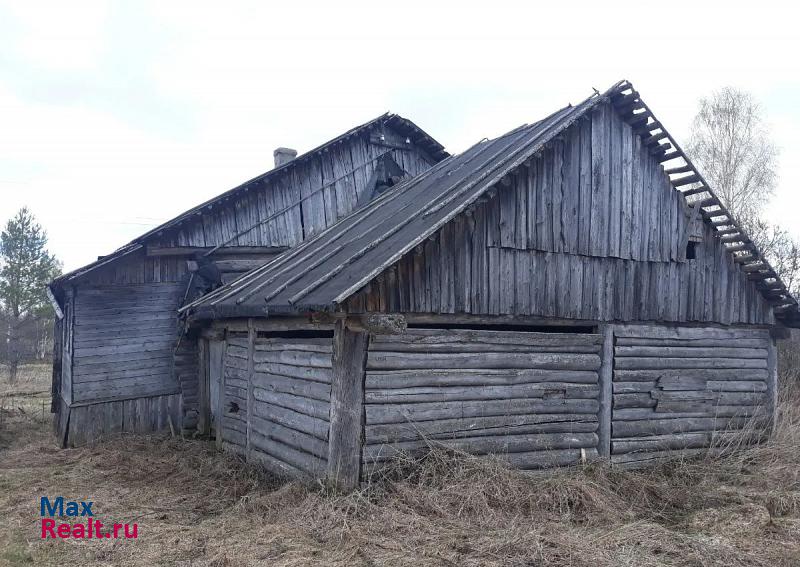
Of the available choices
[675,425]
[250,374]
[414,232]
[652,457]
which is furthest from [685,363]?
[250,374]

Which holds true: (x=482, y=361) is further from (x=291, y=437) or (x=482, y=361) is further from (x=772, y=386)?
(x=772, y=386)

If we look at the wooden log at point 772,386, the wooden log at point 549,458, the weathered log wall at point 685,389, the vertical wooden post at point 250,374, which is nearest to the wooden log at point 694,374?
the weathered log wall at point 685,389

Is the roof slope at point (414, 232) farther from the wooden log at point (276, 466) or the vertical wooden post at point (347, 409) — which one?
the wooden log at point (276, 466)

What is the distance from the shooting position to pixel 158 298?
43.7ft

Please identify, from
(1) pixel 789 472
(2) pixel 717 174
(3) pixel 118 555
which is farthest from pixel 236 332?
(2) pixel 717 174

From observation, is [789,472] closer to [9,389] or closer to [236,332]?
[236,332]

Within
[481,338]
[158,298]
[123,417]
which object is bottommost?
[123,417]

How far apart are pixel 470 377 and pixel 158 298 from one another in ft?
24.2

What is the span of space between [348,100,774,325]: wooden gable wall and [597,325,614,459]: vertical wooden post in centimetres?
31

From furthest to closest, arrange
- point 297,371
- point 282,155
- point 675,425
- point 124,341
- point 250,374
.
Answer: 1. point 282,155
2. point 124,341
3. point 675,425
4. point 250,374
5. point 297,371

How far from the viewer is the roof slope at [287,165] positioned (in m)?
12.4

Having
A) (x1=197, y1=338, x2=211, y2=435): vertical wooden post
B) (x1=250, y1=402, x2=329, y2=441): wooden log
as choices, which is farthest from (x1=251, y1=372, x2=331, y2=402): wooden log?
(x1=197, y1=338, x2=211, y2=435): vertical wooden post

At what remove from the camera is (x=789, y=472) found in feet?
31.4

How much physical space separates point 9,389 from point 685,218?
2261 centimetres
